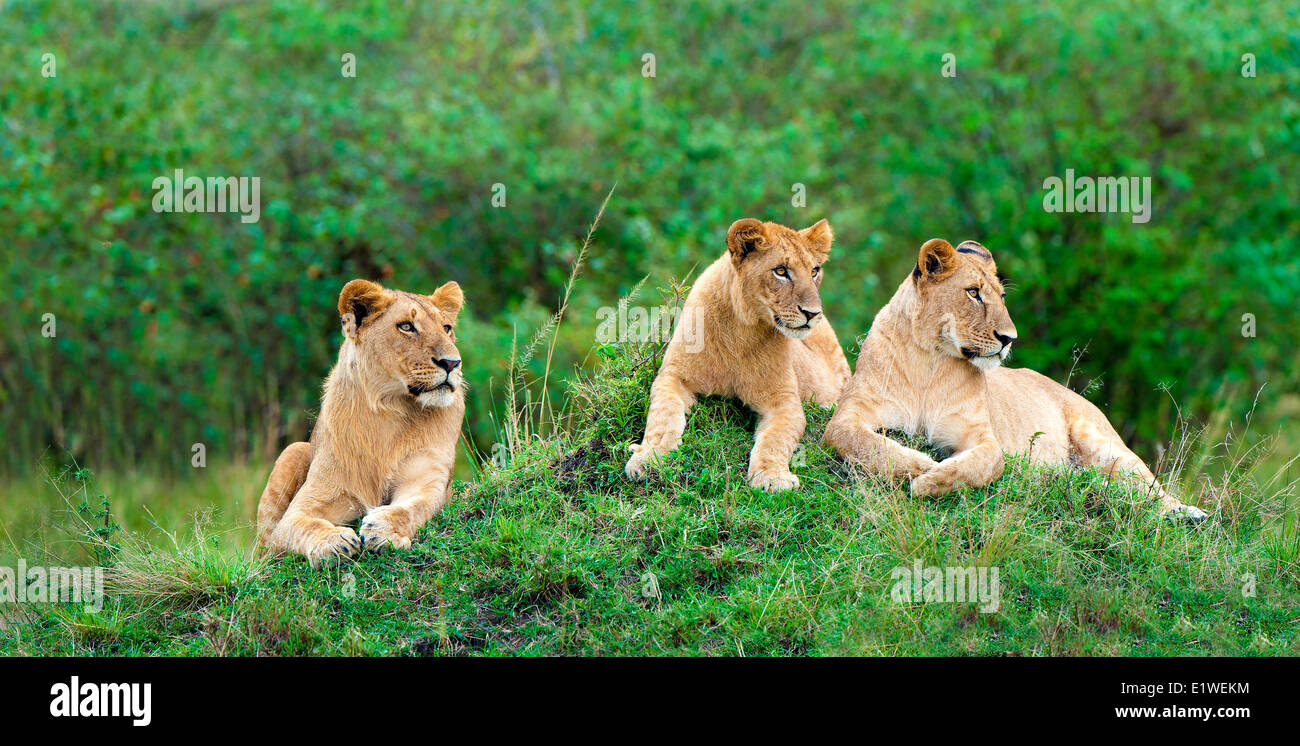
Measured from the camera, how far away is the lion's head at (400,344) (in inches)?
261

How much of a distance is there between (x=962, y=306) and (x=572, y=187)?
8.05 metres

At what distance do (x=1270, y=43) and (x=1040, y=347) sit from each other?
4222mm

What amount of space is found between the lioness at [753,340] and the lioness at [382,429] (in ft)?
3.63

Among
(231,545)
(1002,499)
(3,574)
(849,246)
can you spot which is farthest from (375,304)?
(849,246)

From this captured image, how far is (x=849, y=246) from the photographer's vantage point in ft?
50.3

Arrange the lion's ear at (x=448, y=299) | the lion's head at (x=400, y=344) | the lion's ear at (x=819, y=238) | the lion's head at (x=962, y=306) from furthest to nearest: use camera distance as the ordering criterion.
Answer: the lion's ear at (x=819, y=238), the lion's ear at (x=448, y=299), the lion's head at (x=962, y=306), the lion's head at (x=400, y=344)

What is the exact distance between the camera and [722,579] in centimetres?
623

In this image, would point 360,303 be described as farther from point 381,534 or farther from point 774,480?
point 774,480

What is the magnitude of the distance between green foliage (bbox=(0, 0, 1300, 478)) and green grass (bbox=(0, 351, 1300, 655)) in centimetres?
650

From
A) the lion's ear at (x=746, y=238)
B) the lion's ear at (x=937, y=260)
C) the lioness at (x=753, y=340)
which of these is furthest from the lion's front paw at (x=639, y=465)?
the lion's ear at (x=937, y=260)

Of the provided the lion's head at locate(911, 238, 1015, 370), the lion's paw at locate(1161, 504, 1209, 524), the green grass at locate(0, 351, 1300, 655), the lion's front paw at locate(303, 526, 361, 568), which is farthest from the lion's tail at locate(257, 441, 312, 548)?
the lion's paw at locate(1161, 504, 1209, 524)

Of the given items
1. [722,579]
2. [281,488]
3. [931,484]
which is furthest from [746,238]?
[281,488]

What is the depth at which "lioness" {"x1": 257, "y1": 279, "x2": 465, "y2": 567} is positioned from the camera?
661 centimetres

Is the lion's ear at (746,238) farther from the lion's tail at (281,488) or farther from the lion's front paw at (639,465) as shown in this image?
the lion's tail at (281,488)
